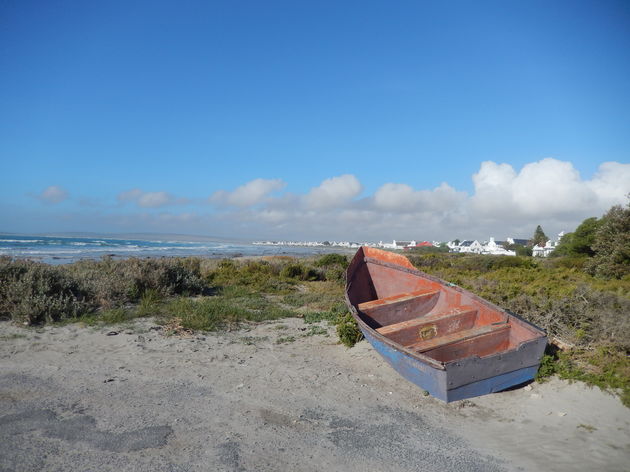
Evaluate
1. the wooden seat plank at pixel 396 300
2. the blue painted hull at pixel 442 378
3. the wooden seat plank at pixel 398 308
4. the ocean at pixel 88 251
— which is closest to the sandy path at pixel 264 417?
the blue painted hull at pixel 442 378

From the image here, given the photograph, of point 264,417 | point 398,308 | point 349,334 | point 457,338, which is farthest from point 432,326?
point 264,417

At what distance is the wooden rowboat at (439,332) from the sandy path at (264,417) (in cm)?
42

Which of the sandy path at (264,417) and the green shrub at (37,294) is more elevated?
the green shrub at (37,294)

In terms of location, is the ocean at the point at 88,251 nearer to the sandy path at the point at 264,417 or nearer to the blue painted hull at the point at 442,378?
the sandy path at the point at 264,417

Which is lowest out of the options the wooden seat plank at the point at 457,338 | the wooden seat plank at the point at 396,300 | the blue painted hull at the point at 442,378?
the blue painted hull at the point at 442,378

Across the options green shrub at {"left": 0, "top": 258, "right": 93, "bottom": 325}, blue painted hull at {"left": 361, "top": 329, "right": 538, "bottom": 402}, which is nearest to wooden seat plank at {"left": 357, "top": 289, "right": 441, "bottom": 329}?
blue painted hull at {"left": 361, "top": 329, "right": 538, "bottom": 402}

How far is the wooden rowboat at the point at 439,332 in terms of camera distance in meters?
4.79

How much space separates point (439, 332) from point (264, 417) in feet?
12.3

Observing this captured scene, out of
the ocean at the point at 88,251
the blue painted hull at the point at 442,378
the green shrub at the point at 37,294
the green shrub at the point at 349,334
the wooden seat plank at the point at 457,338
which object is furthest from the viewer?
the ocean at the point at 88,251

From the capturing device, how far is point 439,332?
6812 millimetres

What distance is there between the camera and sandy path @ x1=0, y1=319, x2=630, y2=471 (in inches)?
140

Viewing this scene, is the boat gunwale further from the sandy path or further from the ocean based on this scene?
the ocean

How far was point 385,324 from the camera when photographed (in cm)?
757

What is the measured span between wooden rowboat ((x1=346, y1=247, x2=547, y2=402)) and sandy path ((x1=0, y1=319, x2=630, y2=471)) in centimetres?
42
